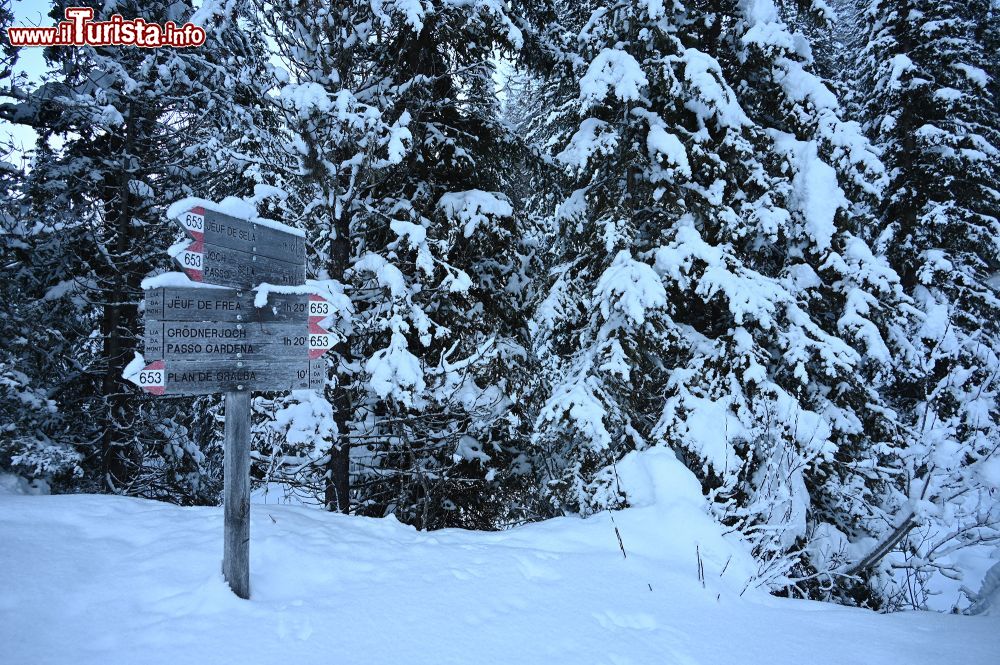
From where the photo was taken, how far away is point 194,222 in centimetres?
307

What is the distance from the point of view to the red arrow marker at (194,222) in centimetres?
303

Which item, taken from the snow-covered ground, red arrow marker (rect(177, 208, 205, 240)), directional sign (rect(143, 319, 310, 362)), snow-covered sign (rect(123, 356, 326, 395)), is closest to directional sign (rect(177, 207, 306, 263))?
red arrow marker (rect(177, 208, 205, 240))

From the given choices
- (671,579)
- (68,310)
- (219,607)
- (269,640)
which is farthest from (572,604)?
(68,310)

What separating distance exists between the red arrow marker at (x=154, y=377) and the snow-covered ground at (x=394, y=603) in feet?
4.30

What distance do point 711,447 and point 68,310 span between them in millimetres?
10660

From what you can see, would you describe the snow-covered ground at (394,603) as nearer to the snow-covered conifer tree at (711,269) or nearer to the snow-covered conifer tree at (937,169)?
the snow-covered conifer tree at (711,269)

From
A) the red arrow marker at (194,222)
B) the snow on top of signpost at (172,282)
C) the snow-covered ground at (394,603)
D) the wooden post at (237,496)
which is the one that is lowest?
the snow-covered ground at (394,603)

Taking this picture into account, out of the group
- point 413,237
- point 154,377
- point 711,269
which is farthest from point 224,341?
point 711,269

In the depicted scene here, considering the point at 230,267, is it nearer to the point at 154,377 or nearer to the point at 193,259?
the point at 193,259

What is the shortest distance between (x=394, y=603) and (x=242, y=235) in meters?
2.62

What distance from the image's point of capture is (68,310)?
8742 millimetres

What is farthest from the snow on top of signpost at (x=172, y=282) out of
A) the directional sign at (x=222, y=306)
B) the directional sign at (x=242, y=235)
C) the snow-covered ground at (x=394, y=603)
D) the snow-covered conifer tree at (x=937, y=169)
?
the snow-covered conifer tree at (x=937, y=169)

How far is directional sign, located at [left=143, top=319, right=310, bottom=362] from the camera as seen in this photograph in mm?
2918

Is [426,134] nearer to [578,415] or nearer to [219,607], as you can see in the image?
[578,415]
